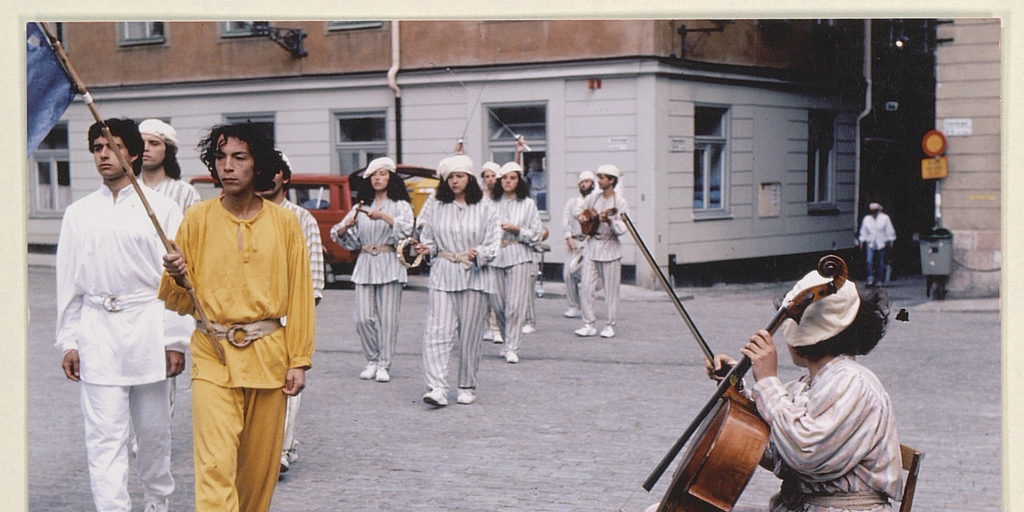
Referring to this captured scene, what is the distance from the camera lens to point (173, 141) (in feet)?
21.6

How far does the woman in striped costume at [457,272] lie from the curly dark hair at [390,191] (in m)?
0.61

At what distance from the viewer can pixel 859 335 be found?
344 cm

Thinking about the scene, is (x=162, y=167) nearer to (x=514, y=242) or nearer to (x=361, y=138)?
(x=514, y=242)

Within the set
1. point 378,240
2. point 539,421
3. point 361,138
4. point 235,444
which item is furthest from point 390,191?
point 361,138

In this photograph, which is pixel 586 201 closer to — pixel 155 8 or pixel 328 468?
pixel 328 468

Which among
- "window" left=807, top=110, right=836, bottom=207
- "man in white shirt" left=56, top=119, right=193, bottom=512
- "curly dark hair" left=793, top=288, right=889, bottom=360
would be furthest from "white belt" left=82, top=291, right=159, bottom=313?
"window" left=807, top=110, right=836, bottom=207

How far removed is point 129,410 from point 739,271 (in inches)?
383

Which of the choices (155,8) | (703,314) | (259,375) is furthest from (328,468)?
(703,314)

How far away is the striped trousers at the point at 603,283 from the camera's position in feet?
40.7

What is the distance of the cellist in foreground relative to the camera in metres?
3.33

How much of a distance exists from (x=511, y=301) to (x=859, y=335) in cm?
758

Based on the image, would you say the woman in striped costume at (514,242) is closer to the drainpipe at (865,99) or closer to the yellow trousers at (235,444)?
the drainpipe at (865,99)

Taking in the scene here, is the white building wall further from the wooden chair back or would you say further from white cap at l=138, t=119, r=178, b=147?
the wooden chair back

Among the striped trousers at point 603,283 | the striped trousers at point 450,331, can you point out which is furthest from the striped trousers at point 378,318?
the striped trousers at point 603,283
